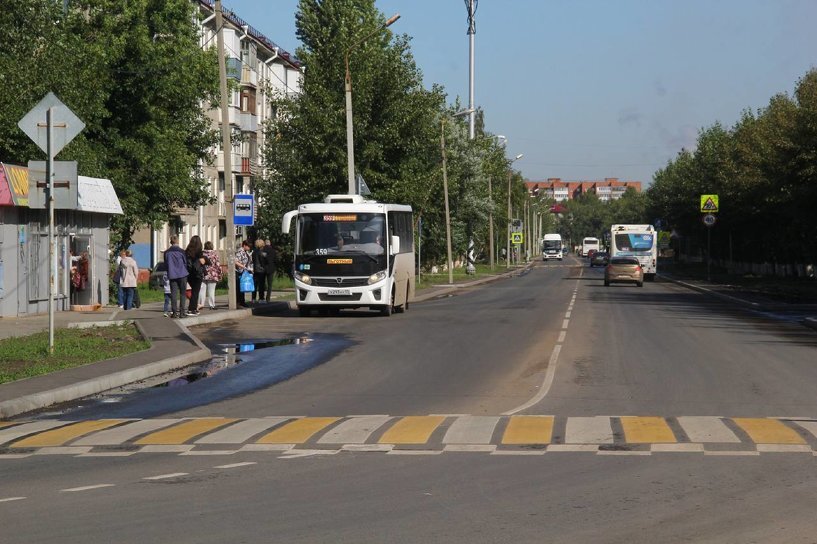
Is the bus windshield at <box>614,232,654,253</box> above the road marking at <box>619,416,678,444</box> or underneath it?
above

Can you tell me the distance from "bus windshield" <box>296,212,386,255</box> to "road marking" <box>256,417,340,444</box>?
1905 cm

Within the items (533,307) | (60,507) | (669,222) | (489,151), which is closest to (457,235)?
(489,151)

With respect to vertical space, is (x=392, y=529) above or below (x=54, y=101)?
below

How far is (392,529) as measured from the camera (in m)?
7.34

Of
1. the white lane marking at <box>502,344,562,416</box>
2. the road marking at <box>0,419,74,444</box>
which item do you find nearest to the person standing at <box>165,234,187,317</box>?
the white lane marking at <box>502,344,562,416</box>

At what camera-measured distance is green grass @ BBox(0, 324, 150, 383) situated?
56.7 ft

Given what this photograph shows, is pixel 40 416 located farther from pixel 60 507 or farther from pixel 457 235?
pixel 457 235

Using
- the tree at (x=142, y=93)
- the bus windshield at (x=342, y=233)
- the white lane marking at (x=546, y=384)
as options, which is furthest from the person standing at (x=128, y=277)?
the white lane marking at (x=546, y=384)

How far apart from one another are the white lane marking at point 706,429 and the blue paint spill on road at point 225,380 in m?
5.46

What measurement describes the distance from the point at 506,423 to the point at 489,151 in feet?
239

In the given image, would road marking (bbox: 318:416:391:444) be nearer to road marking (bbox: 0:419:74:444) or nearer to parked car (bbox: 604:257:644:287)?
road marking (bbox: 0:419:74:444)

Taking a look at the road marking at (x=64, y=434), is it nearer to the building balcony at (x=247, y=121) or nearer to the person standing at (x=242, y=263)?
the person standing at (x=242, y=263)

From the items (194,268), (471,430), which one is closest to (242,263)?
(194,268)

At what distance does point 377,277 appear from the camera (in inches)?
1256
